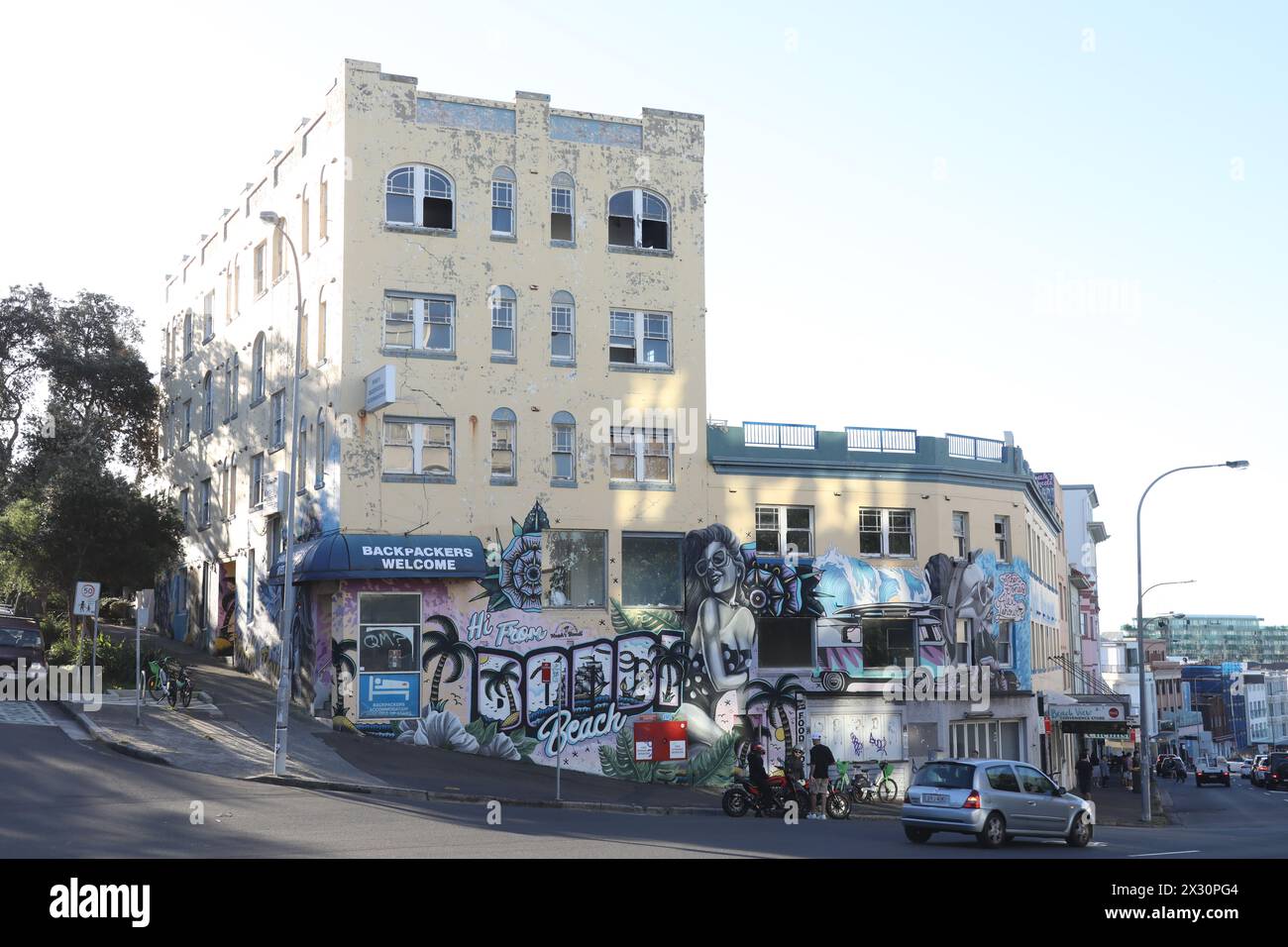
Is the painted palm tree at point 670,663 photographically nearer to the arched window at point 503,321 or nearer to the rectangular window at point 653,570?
the rectangular window at point 653,570

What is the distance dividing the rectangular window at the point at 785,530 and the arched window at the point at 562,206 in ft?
30.0

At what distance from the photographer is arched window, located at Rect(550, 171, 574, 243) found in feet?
123

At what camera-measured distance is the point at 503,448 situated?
1431 inches

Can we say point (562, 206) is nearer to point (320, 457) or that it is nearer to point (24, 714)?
point (320, 457)

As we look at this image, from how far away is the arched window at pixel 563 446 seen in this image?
36750 mm

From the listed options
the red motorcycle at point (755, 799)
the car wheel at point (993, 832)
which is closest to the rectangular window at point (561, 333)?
the red motorcycle at point (755, 799)

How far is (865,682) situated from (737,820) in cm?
1336

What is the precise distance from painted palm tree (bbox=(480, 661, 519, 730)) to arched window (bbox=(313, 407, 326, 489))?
648 cm

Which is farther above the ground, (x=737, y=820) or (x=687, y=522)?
(x=687, y=522)

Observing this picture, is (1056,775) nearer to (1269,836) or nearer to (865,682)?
(865,682)

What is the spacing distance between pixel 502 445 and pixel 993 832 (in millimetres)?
18123

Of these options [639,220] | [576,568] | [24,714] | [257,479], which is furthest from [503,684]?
[639,220]
